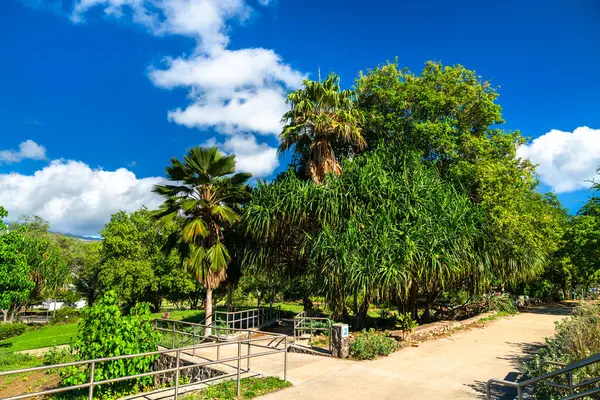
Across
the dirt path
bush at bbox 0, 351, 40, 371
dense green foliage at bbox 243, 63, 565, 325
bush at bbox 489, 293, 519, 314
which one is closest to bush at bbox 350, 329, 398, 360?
the dirt path

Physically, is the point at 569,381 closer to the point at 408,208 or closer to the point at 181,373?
the point at 181,373

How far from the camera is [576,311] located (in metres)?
9.52

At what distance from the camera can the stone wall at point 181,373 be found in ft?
32.0

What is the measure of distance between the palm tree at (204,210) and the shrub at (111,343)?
22.2ft

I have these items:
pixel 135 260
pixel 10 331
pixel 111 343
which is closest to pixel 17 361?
pixel 111 343

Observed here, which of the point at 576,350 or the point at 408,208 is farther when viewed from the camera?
the point at 408,208

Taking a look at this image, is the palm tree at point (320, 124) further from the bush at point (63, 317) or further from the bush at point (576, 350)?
the bush at point (63, 317)

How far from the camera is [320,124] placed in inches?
706

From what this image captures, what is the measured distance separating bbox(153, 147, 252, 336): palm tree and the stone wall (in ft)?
13.3

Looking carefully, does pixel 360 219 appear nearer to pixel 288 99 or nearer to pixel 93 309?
pixel 288 99

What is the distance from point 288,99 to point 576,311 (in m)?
14.4

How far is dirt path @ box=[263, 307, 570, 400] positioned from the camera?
7.50 m

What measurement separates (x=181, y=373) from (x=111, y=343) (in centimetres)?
291

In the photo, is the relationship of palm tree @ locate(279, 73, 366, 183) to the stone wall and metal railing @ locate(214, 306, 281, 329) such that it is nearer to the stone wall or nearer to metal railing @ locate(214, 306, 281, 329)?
metal railing @ locate(214, 306, 281, 329)
